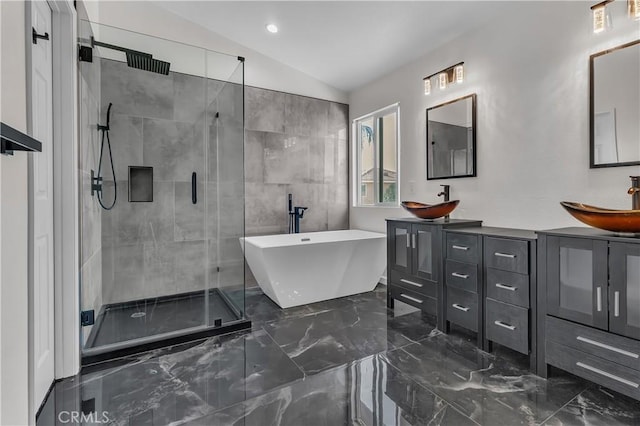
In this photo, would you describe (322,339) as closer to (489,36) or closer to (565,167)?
(565,167)

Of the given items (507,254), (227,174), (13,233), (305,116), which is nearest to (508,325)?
(507,254)

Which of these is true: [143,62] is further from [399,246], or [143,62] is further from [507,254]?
[507,254]

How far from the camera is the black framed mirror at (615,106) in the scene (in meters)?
1.85

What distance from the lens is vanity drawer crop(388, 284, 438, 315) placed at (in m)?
2.58

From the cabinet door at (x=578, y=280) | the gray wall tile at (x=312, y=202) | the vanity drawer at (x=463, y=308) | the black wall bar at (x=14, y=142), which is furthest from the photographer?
the gray wall tile at (x=312, y=202)

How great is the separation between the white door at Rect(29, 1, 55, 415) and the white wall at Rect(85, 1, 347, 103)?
1.16m

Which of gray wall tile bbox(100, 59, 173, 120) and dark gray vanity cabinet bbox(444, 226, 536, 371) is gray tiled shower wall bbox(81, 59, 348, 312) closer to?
gray wall tile bbox(100, 59, 173, 120)

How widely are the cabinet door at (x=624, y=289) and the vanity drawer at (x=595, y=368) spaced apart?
18 cm

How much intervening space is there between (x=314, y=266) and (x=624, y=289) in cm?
217

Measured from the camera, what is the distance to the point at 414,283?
2.76 m

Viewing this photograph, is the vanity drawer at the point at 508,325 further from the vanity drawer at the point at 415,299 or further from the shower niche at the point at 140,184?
the shower niche at the point at 140,184

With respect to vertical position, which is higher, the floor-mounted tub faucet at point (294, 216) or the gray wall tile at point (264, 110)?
the gray wall tile at point (264, 110)

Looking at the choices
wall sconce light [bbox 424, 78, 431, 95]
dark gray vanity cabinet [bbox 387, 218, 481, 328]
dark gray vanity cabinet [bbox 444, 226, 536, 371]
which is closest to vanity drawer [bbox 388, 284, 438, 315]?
dark gray vanity cabinet [bbox 387, 218, 481, 328]

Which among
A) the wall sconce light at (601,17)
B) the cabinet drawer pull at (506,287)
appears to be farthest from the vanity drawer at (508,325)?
the wall sconce light at (601,17)
